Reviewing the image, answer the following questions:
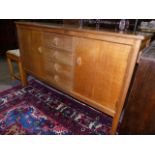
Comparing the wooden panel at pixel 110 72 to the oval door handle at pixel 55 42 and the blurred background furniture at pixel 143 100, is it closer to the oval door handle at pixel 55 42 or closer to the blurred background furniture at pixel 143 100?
the blurred background furniture at pixel 143 100

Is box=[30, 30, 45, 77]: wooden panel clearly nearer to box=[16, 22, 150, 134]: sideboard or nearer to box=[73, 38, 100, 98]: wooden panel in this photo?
box=[16, 22, 150, 134]: sideboard

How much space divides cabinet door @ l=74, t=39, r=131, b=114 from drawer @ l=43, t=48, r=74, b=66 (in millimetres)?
98

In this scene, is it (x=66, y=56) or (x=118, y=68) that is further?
(x=66, y=56)

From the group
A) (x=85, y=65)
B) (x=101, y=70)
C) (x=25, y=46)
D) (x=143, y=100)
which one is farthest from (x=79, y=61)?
(x=25, y=46)

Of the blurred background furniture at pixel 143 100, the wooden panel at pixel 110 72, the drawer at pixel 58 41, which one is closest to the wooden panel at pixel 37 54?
the drawer at pixel 58 41

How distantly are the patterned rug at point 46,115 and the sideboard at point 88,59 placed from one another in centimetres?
26

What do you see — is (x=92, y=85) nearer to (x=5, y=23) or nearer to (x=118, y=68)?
(x=118, y=68)

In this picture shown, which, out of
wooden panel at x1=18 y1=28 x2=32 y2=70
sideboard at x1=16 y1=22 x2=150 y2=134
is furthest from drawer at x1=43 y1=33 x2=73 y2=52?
wooden panel at x1=18 y1=28 x2=32 y2=70

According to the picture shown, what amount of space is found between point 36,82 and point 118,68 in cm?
153

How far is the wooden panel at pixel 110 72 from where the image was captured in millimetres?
986

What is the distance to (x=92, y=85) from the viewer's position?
1.25 metres

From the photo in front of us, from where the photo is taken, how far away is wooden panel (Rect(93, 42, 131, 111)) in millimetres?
986

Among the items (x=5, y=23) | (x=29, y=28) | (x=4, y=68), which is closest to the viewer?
(x=29, y=28)
